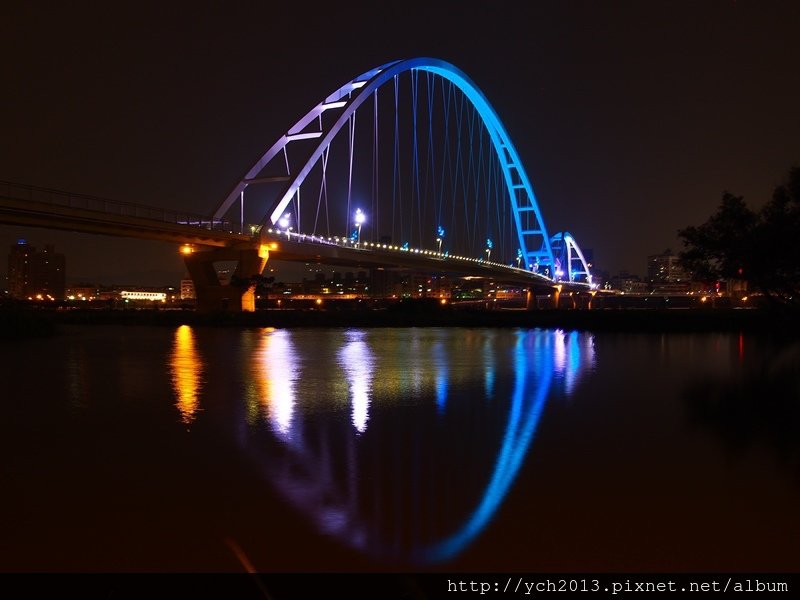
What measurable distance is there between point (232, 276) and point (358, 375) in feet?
118

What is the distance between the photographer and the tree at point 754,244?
32.8 meters

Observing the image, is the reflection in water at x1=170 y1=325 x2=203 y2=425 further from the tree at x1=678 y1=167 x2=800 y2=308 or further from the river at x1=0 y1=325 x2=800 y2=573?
the tree at x1=678 y1=167 x2=800 y2=308

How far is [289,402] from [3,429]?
13.6ft

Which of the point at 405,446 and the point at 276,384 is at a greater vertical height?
the point at 276,384

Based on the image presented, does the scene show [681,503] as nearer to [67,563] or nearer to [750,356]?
[67,563]

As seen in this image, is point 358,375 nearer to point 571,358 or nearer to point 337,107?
point 571,358

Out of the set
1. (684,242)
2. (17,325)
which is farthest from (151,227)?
(684,242)

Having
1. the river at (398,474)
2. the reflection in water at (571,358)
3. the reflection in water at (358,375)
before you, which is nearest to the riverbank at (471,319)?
the reflection in water at (571,358)

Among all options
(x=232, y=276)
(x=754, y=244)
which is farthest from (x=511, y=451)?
(x=232, y=276)

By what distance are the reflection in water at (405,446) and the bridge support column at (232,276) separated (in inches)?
1222

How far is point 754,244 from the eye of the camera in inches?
1315

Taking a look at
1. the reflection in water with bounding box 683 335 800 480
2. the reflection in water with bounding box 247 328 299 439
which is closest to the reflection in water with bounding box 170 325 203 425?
the reflection in water with bounding box 247 328 299 439

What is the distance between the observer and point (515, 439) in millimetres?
8891

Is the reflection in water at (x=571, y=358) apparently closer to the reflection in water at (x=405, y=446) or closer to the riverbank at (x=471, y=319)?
the reflection in water at (x=405, y=446)
